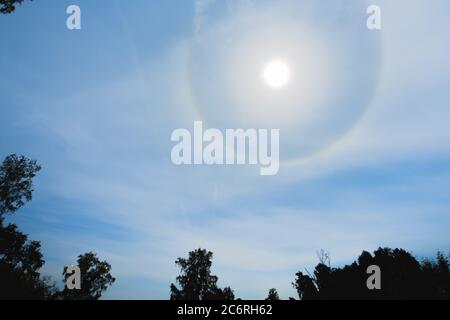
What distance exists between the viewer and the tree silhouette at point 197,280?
6084 centimetres

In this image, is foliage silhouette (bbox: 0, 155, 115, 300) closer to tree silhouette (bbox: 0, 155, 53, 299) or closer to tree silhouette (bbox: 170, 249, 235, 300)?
tree silhouette (bbox: 0, 155, 53, 299)

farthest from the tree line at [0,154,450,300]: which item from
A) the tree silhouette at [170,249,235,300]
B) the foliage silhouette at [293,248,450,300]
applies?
the tree silhouette at [170,249,235,300]

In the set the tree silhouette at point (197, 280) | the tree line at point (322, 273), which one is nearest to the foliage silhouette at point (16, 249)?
the tree line at point (322, 273)

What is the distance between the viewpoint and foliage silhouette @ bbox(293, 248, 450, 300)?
36.1 metres

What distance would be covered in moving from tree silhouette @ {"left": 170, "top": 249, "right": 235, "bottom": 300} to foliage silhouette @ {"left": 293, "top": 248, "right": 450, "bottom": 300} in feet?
72.0

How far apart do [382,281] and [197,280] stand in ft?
115

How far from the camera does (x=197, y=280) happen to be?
6216cm

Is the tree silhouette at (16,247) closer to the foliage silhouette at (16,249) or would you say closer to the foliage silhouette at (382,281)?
the foliage silhouette at (16,249)

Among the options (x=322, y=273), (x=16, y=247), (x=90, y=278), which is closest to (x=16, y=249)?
(x=16, y=247)

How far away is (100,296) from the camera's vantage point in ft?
200
